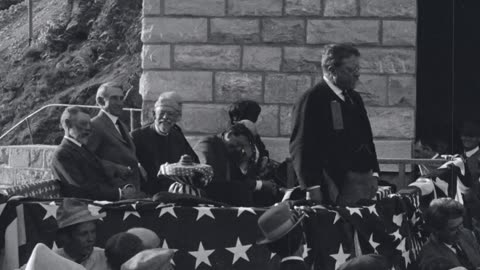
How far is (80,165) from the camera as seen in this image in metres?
9.54

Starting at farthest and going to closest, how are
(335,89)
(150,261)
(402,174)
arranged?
(402,174)
(335,89)
(150,261)

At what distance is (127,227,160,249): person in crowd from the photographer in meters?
7.44

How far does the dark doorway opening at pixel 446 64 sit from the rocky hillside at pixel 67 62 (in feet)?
32.0

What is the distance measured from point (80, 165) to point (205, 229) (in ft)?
5.16

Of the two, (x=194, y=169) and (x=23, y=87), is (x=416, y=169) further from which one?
(x=23, y=87)

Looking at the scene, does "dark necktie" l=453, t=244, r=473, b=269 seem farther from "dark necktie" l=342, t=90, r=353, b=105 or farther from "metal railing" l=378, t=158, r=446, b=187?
"metal railing" l=378, t=158, r=446, b=187

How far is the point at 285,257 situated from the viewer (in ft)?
20.4

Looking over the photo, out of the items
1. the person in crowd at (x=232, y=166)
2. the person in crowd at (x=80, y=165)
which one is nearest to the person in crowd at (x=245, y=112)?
the person in crowd at (x=232, y=166)

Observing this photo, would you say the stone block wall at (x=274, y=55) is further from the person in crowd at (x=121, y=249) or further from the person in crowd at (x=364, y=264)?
the person in crowd at (x=364, y=264)

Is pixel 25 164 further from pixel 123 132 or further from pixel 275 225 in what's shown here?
pixel 275 225

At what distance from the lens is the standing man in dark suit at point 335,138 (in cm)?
939

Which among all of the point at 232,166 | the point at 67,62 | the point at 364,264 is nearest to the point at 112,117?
the point at 232,166

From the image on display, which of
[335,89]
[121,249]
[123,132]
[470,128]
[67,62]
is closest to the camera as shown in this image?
[121,249]

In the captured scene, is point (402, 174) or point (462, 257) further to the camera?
point (402, 174)
